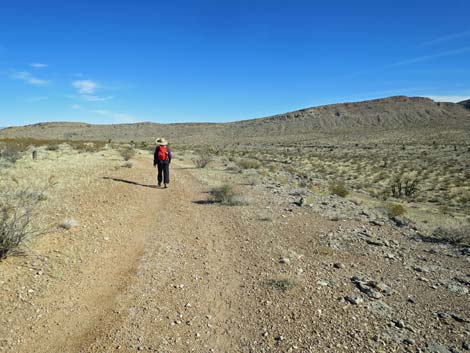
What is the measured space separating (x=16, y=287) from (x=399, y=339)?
5010 millimetres

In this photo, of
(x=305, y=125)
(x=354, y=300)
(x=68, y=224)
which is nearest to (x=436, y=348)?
(x=354, y=300)

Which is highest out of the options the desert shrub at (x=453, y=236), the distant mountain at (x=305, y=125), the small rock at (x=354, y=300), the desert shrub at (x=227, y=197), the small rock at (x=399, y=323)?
the distant mountain at (x=305, y=125)

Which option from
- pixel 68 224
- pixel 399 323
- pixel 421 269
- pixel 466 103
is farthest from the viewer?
pixel 466 103

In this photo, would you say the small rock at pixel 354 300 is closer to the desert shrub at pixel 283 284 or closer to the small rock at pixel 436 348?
the desert shrub at pixel 283 284

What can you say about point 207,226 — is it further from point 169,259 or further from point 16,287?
point 16,287

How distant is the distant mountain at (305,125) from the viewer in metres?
102

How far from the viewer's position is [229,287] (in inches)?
208

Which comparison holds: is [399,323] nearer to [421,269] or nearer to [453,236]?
[421,269]

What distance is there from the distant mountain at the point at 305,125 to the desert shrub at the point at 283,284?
89.3 metres

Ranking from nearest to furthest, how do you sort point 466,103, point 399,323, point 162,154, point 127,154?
point 399,323 < point 162,154 < point 127,154 < point 466,103

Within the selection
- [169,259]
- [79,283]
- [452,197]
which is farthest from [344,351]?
[452,197]

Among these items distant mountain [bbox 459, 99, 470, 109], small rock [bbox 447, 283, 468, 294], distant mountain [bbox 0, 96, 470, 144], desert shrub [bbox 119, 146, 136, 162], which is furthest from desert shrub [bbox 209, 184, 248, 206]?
distant mountain [bbox 459, 99, 470, 109]

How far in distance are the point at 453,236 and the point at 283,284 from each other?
558 cm

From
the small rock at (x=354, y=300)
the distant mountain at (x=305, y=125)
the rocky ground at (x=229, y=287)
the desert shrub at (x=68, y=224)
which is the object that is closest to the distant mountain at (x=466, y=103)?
the distant mountain at (x=305, y=125)
